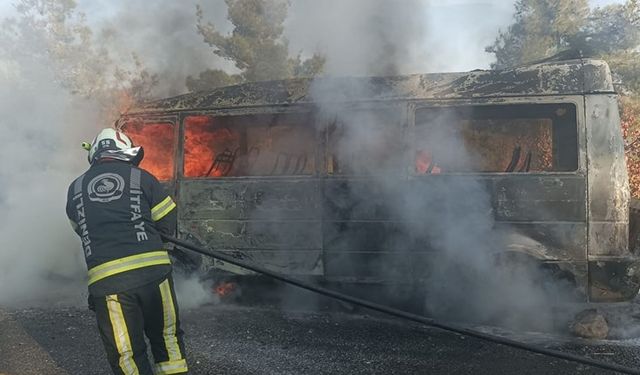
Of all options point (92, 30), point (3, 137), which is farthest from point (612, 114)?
point (92, 30)

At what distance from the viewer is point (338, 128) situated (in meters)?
5.48

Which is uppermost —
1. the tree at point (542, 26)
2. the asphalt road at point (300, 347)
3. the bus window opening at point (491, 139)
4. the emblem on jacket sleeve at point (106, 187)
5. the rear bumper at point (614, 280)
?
the tree at point (542, 26)

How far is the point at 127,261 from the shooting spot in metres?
3.02

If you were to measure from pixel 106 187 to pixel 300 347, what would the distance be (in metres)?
2.29

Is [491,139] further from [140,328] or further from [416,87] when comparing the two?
[140,328]

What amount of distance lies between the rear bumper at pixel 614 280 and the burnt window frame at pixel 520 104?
0.85 metres

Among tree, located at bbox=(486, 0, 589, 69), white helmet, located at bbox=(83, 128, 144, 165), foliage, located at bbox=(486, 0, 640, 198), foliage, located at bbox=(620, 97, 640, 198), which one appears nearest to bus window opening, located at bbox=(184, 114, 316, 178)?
white helmet, located at bbox=(83, 128, 144, 165)

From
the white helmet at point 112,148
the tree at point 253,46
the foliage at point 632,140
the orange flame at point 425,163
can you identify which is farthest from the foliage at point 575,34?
the white helmet at point 112,148

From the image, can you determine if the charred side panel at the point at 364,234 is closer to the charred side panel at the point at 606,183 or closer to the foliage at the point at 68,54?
the charred side panel at the point at 606,183

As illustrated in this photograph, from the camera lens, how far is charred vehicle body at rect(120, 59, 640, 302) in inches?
190

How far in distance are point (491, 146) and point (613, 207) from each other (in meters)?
1.31

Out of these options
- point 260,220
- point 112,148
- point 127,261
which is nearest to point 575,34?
point 260,220

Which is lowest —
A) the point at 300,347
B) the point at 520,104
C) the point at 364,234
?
the point at 300,347

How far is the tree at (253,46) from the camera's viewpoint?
10406 millimetres
